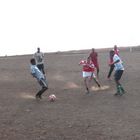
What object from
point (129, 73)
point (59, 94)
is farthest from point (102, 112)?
point (129, 73)

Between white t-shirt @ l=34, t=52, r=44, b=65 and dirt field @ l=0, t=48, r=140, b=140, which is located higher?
white t-shirt @ l=34, t=52, r=44, b=65

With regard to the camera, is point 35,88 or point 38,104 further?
point 35,88

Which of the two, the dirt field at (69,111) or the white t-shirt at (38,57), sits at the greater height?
the white t-shirt at (38,57)

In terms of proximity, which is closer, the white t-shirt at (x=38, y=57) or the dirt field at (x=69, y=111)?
the dirt field at (x=69, y=111)

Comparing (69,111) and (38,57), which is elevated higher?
(38,57)

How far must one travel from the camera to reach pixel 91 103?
2400 cm

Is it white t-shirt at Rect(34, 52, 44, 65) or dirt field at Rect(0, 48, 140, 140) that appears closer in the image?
dirt field at Rect(0, 48, 140, 140)

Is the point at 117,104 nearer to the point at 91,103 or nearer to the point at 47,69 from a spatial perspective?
the point at 91,103

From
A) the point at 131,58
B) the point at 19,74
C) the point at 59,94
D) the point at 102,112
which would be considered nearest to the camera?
the point at 102,112

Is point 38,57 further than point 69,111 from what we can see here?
Yes

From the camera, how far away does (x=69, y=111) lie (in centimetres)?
2238

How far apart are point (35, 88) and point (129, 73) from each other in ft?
26.5

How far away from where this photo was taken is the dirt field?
18562 millimetres

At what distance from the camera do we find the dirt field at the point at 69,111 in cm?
1856
